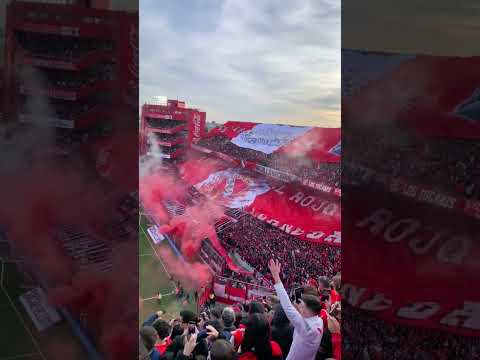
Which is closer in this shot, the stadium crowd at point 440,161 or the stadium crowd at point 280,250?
the stadium crowd at point 440,161

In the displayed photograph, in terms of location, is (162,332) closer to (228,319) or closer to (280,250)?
(228,319)

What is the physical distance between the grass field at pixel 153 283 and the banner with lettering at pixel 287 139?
5.11 ft

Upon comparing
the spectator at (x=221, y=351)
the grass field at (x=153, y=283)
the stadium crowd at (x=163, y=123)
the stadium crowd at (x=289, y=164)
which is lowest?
the grass field at (x=153, y=283)

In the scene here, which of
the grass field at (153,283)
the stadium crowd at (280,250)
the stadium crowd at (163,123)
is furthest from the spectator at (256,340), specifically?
the stadium crowd at (163,123)

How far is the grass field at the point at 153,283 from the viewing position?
3.93m

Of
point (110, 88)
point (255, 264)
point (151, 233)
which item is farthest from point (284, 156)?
point (110, 88)

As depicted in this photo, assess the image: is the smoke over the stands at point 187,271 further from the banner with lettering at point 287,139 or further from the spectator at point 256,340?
the spectator at point 256,340

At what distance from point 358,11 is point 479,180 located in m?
1.17

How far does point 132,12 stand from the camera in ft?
6.49

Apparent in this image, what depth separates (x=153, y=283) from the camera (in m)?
4.15

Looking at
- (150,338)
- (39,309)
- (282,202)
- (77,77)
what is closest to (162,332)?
(150,338)

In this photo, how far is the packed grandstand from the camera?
14.9 ft

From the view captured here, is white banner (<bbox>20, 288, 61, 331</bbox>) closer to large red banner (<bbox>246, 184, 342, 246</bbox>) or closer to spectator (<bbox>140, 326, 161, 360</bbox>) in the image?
spectator (<bbox>140, 326, 161, 360</bbox>)

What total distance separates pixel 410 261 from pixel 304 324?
2.41 feet
